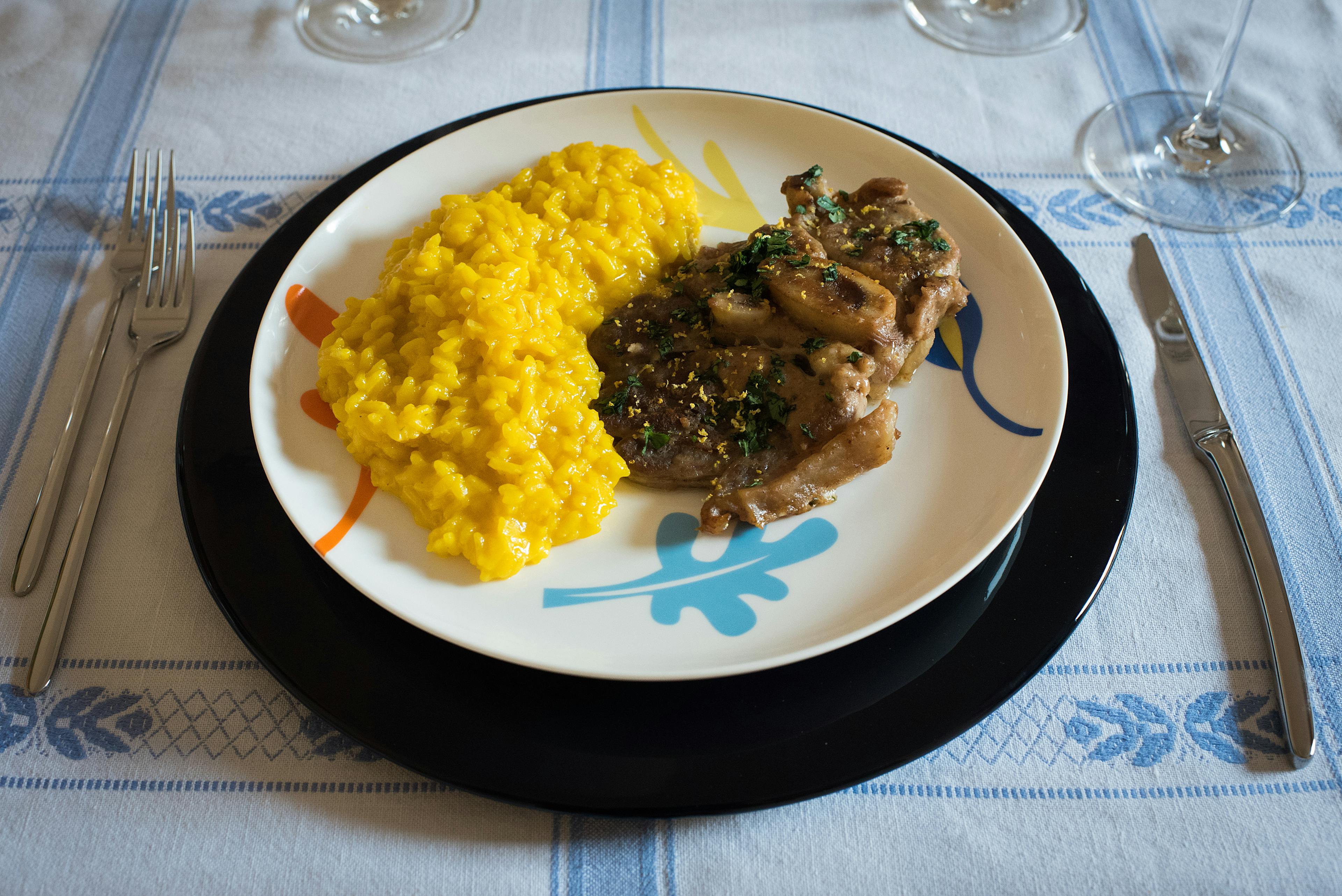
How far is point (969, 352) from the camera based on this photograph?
11.0 feet

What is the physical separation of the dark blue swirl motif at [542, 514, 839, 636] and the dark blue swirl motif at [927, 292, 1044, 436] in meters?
0.80

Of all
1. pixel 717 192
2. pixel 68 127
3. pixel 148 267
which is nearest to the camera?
pixel 148 267

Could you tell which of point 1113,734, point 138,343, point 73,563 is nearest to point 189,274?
point 138,343

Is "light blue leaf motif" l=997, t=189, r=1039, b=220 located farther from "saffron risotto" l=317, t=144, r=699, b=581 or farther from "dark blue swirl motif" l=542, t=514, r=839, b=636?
"dark blue swirl motif" l=542, t=514, r=839, b=636

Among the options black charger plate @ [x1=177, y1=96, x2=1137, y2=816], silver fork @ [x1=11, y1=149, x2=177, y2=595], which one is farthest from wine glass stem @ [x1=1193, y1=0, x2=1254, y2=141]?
silver fork @ [x1=11, y1=149, x2=177, y2=595]

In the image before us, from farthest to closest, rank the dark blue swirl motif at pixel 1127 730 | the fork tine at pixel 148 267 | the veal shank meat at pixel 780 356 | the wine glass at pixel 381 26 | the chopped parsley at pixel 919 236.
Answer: the wine glass at pixel 381 26, the fork tine at pixel 148 267, the chopped parsley at pixel 919 236, the veal shank meat at pixel 780 356, the dark blue swirl motif at pixel 1127 730

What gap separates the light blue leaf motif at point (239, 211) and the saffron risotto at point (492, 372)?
127 centimetres

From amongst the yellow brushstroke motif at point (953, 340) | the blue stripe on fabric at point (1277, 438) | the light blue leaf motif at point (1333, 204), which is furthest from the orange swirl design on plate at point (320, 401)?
the blue stripe on fabric at point (1277, 438)

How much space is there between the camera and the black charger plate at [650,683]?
243cm

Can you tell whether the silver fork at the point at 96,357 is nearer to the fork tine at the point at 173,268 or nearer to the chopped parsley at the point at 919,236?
the fork tine at the point at 173,268

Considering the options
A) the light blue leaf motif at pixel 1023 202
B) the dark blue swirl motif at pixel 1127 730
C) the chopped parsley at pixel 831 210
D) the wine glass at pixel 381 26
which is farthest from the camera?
the wine glass at pixel 381 26

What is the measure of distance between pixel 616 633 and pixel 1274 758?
2134 mm

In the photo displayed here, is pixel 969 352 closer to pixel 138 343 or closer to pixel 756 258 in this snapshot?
pixel 756 258

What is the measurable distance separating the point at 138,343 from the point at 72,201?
52.0 inches
